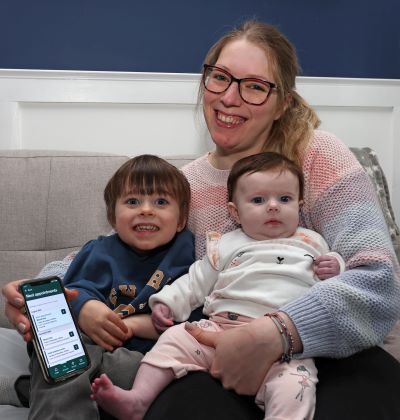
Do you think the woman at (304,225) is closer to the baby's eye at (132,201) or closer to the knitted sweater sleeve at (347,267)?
the knitted sweater sleeve at (347,267)

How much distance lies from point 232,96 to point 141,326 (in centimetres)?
67

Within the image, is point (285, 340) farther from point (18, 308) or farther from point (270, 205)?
point (18, 308)

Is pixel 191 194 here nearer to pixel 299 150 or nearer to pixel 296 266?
pixel 299 150

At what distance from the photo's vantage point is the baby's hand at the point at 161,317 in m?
1.38

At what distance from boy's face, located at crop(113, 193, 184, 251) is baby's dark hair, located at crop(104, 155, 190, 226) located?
0.02 metres

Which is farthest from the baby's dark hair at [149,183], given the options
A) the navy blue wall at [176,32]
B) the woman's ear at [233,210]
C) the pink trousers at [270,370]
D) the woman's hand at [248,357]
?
the navy blue wall at [176,32]

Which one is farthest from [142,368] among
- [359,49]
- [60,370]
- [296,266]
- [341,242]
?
[359,49]

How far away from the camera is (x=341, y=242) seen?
1365 millimetres

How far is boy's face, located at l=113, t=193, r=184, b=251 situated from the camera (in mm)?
1518

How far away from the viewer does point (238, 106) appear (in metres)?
1.60

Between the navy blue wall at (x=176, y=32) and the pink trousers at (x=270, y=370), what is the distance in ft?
5.18

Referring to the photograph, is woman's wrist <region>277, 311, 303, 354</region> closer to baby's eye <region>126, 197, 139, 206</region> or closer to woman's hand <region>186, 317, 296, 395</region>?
woman's hand <region>186, 317, 296, 395</region>

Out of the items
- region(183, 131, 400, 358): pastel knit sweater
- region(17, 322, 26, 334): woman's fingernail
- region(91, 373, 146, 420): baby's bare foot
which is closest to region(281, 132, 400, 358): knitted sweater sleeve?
region(183, 131, 400, 358): pastel knit sweater

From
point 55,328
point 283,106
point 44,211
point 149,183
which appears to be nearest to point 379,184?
point 283,106
